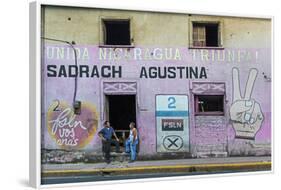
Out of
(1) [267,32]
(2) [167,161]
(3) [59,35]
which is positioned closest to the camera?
(3) [59,35]

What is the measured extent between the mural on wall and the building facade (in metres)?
0.01

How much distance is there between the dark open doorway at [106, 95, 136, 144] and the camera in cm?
1080

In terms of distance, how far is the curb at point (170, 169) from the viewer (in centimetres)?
1049

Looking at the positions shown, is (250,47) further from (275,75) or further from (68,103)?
(68,103)

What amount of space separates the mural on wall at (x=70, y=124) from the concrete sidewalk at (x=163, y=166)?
334 millimetres

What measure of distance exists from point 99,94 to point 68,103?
500 mm

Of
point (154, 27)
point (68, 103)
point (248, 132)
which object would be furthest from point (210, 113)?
point (68, 103)

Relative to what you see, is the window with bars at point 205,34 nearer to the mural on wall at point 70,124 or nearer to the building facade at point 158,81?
the building facade at point 158,81

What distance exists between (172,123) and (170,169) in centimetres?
71

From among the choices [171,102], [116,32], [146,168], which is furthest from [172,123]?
[116,32]

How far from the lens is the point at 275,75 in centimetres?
1198

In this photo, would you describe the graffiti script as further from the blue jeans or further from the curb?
the blue jeans

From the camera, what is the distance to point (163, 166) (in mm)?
11078

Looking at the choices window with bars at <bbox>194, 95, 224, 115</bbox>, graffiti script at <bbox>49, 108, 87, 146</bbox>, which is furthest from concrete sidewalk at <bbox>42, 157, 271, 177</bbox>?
window with bars at <bbox>194, 95, 224, 115</bbox>
